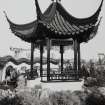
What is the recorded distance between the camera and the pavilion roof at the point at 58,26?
12.9m

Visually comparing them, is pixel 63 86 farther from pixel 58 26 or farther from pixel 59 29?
pixel 58 26

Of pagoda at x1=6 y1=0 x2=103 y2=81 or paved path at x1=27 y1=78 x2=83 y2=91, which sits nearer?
paved path at x1=27 y1=78 x2=83 y2=91

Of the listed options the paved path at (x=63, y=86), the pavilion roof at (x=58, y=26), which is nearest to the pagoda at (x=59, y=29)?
the pavilion roof at (x=58, y=26)

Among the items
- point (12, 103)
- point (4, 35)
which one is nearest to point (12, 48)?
point (4, 35)

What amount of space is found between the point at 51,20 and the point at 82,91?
4.52m

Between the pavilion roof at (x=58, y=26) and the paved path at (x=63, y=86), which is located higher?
the pavilion roof at (x=58, y=26)

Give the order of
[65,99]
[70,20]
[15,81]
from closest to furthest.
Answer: [65,99], [70,20], [15,81]

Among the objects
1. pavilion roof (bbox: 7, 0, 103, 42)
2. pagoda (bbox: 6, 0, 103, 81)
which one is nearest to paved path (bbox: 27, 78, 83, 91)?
pagoda (bbox: 6, 0, 103, 81)

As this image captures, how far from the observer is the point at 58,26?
13773 millimetres

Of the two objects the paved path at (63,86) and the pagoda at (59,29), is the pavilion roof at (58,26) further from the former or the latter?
→ the paved path at (63,86)

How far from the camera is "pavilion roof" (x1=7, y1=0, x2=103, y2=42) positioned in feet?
42.4

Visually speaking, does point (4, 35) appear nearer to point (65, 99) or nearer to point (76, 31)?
point (76, 31)

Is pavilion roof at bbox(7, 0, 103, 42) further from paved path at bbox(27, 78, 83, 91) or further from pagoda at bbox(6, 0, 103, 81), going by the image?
paved path at bbox(27, 78, 83, 91)

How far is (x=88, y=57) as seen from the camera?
25766mm
